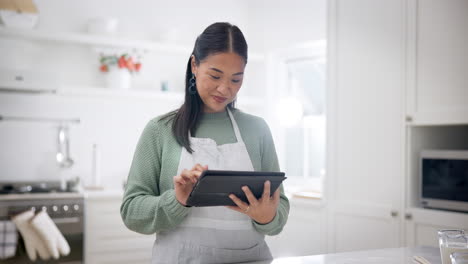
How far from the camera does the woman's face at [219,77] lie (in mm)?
1590

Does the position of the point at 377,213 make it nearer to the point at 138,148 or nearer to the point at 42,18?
the point at 138,148

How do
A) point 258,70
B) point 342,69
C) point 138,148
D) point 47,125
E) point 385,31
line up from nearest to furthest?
point 138,148, point 385,31, point 342,69, point 47,125, point 258,70

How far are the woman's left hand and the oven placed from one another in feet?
8.33

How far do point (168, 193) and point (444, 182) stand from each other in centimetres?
188

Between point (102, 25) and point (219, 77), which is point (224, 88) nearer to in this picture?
point (219, 77)

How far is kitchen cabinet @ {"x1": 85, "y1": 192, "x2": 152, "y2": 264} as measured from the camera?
3857mm

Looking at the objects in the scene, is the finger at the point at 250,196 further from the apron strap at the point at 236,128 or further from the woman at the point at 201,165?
the apron strap at the point at 236,128

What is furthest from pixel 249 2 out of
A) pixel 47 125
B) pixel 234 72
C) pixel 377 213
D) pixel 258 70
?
pixel 234 72

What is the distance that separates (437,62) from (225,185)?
189cm

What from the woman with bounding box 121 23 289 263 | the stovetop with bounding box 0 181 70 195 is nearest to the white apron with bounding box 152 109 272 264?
the woman with bounding box 121 23 289 263

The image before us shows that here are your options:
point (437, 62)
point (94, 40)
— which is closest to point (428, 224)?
point (437, 62)

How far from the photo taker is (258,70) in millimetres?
4938

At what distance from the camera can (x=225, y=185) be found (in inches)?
54.2

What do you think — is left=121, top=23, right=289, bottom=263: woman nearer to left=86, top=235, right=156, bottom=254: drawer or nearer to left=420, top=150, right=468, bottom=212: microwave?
left=420, top=150, right=468, bottom=212: microwave
